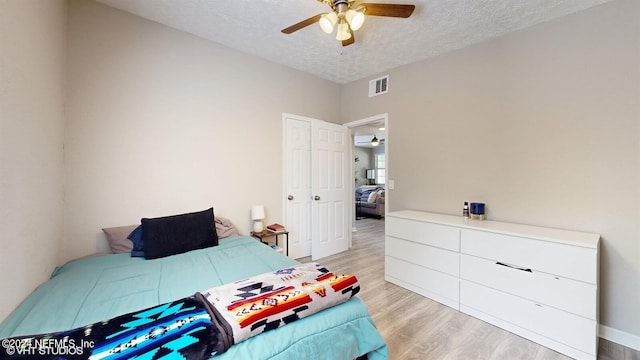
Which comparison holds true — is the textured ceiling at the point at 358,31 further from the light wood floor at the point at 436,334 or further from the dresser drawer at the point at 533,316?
the light wood floor at the point at 436,334

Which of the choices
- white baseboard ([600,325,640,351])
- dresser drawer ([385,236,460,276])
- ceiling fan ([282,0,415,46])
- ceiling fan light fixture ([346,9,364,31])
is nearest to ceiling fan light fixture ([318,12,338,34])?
ceiling fan ([282,0,415,46])

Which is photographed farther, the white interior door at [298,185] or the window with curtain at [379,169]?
the window with curtain at [379,169]

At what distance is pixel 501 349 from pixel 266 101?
3.41 metres

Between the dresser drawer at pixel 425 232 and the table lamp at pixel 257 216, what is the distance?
156cm

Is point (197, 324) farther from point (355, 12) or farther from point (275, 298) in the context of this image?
point (355, 12)

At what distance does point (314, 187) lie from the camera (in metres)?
3.64

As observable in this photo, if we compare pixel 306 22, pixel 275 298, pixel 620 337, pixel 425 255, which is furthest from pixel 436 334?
pixel 306 22

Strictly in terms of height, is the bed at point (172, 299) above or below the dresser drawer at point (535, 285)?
above

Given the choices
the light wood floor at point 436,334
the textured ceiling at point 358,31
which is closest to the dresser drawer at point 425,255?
the light wood floor at point 436,334

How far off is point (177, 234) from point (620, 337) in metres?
3.68

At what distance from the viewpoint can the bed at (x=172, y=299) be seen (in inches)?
42.2

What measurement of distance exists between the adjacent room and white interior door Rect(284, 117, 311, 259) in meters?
0.12

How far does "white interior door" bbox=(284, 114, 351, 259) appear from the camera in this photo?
351 cm

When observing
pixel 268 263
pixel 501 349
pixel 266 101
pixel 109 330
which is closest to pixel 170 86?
pixel 266 101
